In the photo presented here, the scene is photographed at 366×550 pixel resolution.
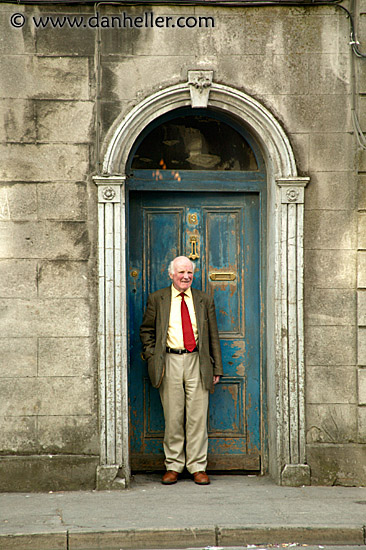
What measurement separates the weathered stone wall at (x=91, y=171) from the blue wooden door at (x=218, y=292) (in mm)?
655

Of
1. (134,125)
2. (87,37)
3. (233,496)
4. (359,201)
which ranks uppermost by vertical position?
(87,37)

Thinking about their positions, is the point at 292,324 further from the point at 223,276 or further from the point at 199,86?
the point at 199,86

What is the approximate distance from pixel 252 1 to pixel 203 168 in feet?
5.70

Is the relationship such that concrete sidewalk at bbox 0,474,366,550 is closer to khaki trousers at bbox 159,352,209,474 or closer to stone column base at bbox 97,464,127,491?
stone column base at bbox 97,464,127,491

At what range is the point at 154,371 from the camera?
743cm

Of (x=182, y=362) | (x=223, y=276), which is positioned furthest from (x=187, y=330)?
(x=223, y=276)

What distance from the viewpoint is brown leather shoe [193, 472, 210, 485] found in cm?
737

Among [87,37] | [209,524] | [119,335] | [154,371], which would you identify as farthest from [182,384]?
[87,37]

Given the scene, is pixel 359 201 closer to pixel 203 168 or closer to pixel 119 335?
pixel 203 168

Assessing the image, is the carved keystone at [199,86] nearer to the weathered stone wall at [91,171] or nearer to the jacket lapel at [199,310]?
the weathered stone wall at [91,171]

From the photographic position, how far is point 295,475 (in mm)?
7324

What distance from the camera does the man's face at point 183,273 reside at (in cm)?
734

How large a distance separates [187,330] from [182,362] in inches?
13.0

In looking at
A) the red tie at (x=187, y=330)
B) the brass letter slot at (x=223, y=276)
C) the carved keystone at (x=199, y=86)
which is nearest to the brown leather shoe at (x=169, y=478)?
the red tie at (x=187, y=330)
